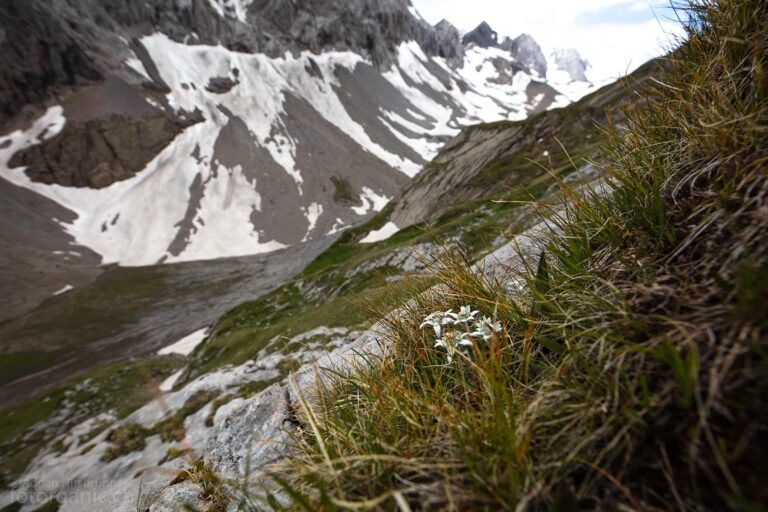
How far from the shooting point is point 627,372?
1.44 m

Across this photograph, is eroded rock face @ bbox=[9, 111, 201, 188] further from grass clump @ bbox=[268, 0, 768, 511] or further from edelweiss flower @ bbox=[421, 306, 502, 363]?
grass clump @ bbox=[268, 0, 768, 511]

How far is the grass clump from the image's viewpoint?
1.12 meters

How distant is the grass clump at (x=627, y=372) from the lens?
3.68 feet

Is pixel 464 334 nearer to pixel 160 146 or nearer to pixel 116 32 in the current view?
pixel 160 146

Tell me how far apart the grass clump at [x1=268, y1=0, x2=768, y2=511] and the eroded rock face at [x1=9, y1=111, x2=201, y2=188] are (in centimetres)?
12924

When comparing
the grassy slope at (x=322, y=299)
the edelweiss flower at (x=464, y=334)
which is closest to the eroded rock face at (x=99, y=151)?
the grassy slope at (x=322, y=299)

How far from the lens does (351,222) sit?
10206cm

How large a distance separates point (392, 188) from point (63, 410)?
106 meters

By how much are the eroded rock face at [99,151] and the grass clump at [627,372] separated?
12924cm

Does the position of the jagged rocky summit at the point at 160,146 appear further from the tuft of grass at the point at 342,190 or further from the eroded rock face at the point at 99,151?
the tuft of grass at the point at 342,190

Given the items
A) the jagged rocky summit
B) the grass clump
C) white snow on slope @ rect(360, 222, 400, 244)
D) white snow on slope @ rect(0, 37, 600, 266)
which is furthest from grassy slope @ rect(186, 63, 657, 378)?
the jagged rocky summit

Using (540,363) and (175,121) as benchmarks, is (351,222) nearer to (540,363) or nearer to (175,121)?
(175,121)

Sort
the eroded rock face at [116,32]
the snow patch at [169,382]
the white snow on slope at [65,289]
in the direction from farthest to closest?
the eroded rock face at [116,32]
the white snow on slope at [65,289]
the snow patch at [169,382]

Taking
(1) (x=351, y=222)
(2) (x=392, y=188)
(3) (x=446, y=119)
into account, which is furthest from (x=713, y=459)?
(3) (x=446, y=119)
